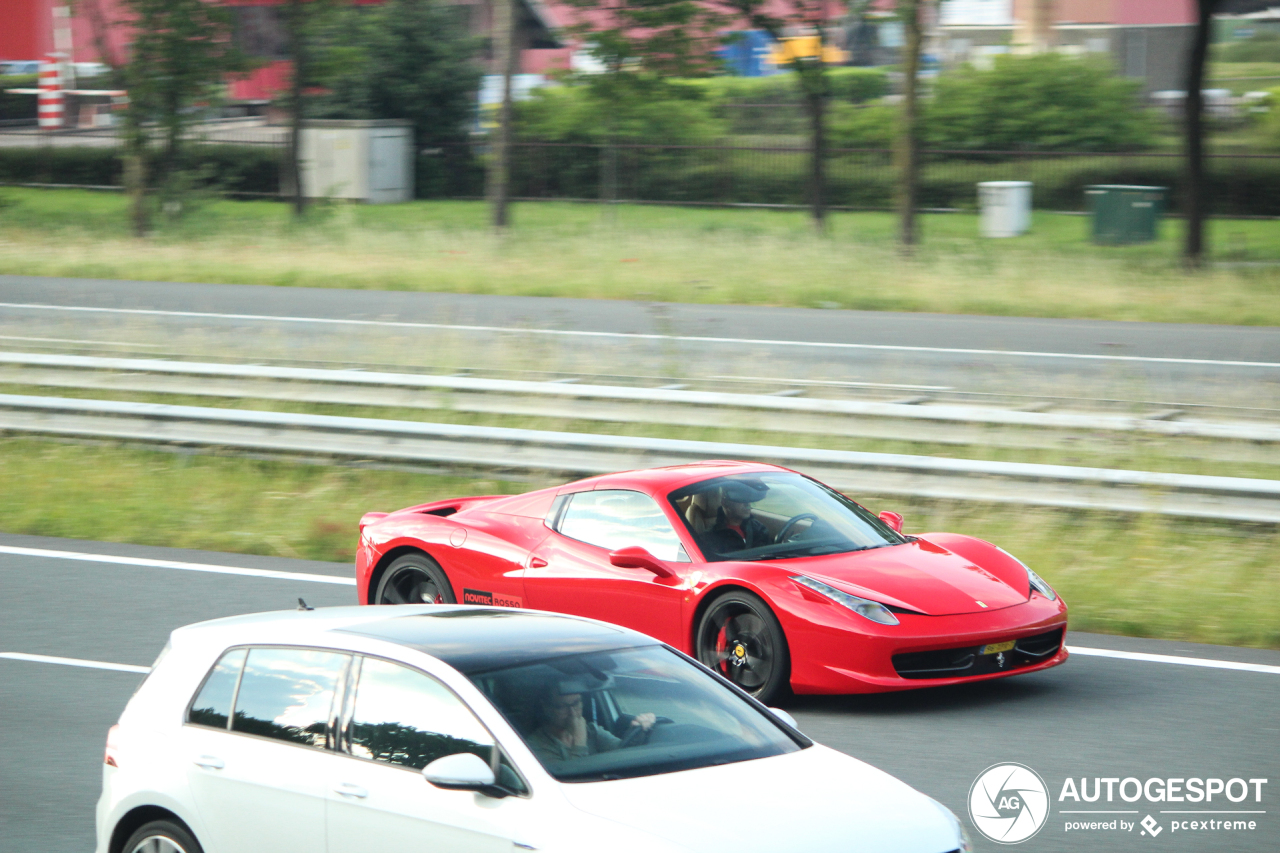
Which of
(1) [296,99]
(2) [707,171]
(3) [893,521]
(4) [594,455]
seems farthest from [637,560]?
(2) [707,171]

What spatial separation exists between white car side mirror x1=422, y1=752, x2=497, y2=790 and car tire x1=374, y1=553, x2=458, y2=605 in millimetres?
4780

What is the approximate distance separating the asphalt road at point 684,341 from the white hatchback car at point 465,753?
9024 millimetres

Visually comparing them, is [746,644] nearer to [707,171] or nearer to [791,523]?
[791,523]

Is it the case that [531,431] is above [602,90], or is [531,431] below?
below

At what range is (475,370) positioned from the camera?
1504cm

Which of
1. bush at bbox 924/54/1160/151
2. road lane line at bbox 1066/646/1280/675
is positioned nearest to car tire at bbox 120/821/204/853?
road lane line at bbox 1066/646/1280/675

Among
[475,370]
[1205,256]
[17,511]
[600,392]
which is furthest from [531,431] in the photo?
[1205,256]

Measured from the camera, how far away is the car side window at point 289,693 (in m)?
4.57

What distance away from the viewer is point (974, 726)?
277 inches

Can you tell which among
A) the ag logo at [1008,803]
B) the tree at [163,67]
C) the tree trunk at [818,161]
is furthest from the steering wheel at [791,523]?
the tree at [163,67]

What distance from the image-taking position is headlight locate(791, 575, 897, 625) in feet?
23.5

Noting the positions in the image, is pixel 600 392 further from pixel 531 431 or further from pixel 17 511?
pixel 17 511

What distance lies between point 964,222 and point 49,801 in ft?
104

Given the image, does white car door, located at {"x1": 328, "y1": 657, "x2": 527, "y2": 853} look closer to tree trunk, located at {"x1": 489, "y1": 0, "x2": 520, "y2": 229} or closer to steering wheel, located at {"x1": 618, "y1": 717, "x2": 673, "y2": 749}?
steering wheel, located at {"x1": 618, "y1": 717, "x2": 673, "y2": 749}
